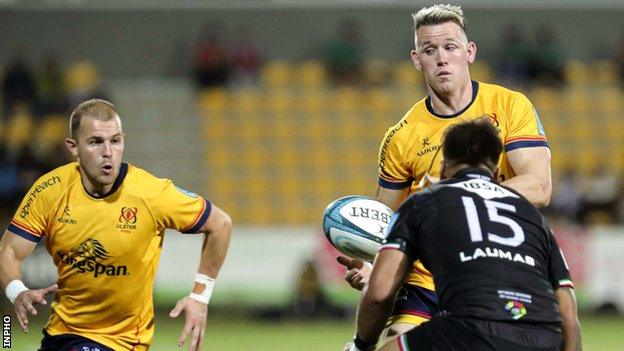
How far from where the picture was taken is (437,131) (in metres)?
5.74

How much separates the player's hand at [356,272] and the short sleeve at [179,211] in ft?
2.79

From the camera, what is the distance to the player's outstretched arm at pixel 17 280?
5.42 meters

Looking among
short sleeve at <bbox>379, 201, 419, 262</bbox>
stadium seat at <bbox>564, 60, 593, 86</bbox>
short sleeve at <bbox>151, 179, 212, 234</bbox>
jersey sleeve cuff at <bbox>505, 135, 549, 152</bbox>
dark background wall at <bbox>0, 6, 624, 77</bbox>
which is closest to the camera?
short sleeve at <bbox>379, 201, 419, 262</bbox>

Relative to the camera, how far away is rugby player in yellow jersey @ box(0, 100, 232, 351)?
5754mm

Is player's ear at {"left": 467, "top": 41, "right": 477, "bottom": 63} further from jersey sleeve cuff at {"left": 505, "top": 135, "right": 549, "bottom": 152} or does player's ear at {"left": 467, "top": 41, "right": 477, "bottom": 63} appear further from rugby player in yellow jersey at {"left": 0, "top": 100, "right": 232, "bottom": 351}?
rugby player in yellow jersey at {"left": 0, "top": 100, "right": 232, "bottom": 351}

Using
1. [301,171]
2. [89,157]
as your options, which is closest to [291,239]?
[301,171]

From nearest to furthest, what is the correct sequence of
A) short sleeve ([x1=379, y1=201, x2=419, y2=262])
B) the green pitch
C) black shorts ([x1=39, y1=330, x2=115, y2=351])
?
short sleeve ([x1=379, y1=201, x2=419, y2=262]), black shorts ([x1=39, y1=330, x2=115, y2=351]), the green pitch

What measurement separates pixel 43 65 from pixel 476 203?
47.7 feet

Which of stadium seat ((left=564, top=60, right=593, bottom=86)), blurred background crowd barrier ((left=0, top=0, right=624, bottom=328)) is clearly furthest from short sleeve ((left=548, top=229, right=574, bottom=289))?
stadium seat ((left=564, top=60, right=593, bottom=86))

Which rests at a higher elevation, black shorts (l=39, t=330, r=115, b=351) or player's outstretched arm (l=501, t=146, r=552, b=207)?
player's outstretched arm (l=501, t=146, r=552, b=207)

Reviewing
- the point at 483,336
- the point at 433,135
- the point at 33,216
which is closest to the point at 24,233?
the point at 33,216

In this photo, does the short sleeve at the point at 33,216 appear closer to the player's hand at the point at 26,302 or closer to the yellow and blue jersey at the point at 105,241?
the yellow and blue jersey at the point at 105,241

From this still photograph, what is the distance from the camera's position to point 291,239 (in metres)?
15.6

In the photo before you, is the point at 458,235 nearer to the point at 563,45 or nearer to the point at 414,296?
the point at 414,296
